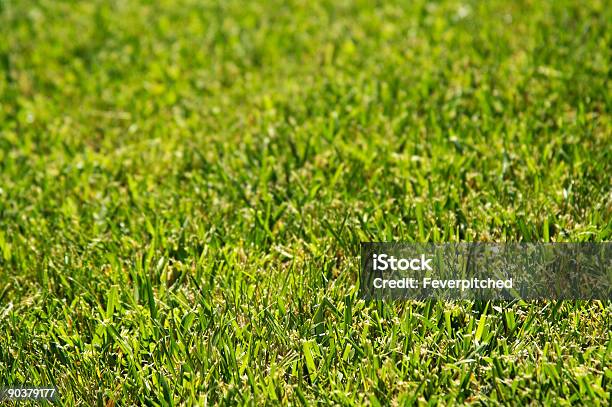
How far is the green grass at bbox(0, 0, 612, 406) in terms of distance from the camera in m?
2.74

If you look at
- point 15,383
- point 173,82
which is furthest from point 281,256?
point 173,82

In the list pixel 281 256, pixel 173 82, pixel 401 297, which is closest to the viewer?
pixel 401 297

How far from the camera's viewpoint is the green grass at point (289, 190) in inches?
108

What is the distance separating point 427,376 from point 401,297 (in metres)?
0.46

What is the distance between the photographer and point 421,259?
3170 millimetres

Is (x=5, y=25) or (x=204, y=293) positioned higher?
(x=5, y=25)

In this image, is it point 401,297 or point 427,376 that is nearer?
point 427,376

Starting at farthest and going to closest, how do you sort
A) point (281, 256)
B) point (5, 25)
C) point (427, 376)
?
1. point (5, 25)
2. point (281, 256)
3. point (427, 376)

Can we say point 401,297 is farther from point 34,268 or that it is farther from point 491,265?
point 34,268

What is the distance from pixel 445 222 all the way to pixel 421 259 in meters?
0.28

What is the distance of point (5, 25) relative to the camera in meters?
6.12

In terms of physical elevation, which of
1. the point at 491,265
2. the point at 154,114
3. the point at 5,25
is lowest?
the point at 491,265

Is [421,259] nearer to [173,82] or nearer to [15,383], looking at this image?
[15,383]

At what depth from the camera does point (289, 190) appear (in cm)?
382
